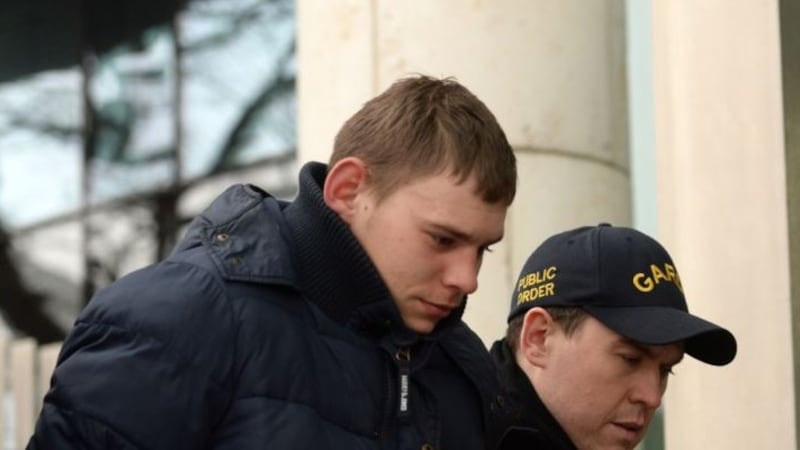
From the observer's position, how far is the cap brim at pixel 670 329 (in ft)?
10.3

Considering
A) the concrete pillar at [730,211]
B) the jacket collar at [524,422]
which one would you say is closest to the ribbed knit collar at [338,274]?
the jacket collar at [524,422]

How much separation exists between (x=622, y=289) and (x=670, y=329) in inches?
6.0

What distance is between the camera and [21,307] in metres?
8.68

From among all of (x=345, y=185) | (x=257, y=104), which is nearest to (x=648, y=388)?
(x=345, y=185)

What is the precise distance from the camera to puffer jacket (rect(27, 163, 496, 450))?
237 cm

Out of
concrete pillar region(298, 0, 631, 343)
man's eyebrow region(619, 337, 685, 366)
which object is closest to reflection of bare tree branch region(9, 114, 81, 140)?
concrete pillar region(298, 0, 631, 343)

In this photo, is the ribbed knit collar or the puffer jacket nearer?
the puffer jacket

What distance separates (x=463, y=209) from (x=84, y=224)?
6.42 m

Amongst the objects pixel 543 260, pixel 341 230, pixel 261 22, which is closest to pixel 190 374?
pixel 341 230

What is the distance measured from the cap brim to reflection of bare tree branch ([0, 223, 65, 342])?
5697mm

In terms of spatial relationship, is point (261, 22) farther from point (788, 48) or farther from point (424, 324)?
point (424, 324)

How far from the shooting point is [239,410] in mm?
2430

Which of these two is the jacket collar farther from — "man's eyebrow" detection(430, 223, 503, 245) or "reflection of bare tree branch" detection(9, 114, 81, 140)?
"reflection of bare tree branch" detection(9, 114, 81, 140)

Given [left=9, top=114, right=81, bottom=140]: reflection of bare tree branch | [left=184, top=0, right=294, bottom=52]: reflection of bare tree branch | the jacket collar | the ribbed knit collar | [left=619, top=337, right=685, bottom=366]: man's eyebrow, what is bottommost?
the jacket collar
